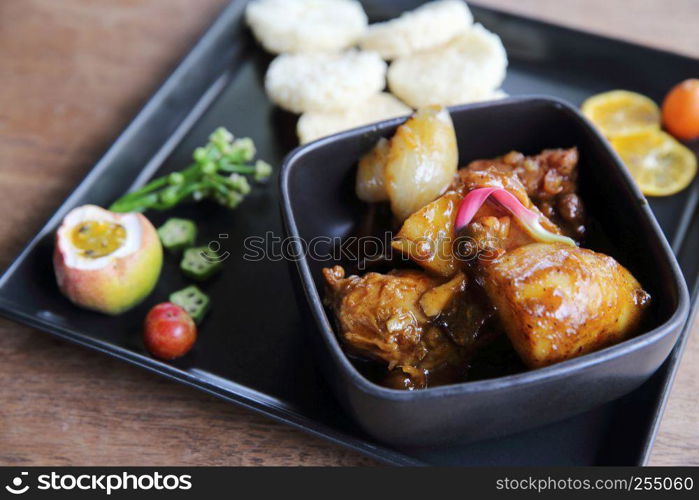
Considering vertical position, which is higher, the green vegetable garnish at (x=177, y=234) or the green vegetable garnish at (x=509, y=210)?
the green vegetable garnish at (x=509, y=210)

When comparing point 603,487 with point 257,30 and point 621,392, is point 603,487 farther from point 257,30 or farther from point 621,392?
point 257,30

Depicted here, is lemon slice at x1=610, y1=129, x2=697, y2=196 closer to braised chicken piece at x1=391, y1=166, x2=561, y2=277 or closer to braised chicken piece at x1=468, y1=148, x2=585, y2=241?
braised chicken piece at x1=468, y1=148, x2=585, y2=241

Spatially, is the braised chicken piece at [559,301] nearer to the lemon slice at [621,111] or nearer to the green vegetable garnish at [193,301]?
the green vegetable garnish at [193,301]

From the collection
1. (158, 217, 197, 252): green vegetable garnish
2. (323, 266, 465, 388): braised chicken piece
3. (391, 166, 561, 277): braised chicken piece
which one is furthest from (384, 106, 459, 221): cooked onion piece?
(158, 217, 197, 252): green vegetable garnish

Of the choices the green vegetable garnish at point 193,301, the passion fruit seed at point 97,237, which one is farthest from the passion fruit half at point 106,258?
the green vegetable garnish at point 193,301

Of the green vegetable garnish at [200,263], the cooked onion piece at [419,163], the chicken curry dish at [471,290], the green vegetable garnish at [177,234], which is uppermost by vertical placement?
the cooked onion piece at [419,163]

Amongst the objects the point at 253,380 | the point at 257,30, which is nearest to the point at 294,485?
the point at 253,380

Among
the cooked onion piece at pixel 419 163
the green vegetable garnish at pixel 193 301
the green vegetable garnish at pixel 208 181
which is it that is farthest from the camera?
the green vegetable garnish at pixel 208 181
